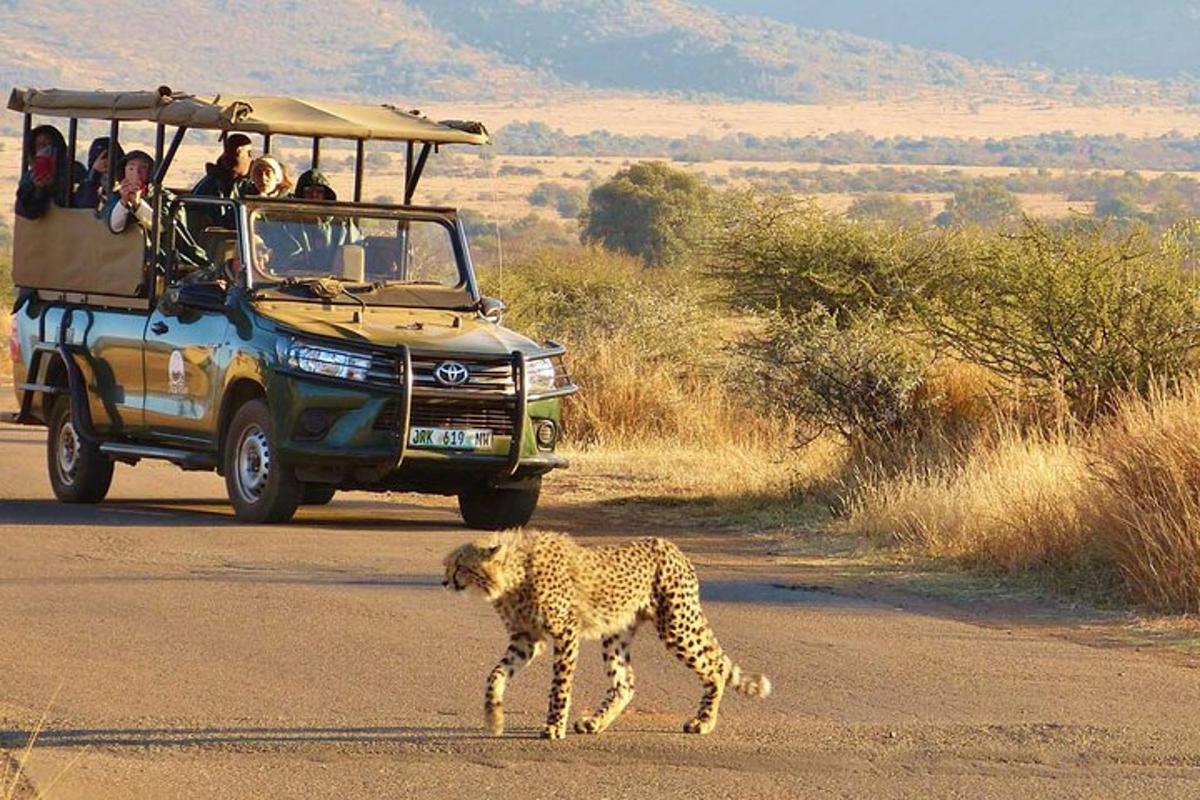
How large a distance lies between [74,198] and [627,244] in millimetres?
41878

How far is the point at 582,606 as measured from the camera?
29.9 ft

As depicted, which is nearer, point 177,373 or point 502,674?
point 502,674

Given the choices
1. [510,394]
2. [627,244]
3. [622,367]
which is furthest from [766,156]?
[510,394]

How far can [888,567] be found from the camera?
14594 mm

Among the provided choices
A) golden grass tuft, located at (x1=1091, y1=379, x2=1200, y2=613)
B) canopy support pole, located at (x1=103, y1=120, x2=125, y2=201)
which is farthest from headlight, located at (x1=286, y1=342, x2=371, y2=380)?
golden grass tuft, located at (x1=1091, y1=379, x2=1200, y2=613)

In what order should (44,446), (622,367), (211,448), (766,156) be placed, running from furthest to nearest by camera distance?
(766,156) < (622,367) < (44,446) < (211,448)

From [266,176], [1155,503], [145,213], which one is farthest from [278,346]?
[1155,503]

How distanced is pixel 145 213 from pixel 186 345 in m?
1.16

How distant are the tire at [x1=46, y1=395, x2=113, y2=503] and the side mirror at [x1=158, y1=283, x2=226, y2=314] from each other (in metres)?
1.28

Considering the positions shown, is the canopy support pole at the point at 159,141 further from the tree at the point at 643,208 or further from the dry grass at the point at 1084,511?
the tree at the point at 643,208

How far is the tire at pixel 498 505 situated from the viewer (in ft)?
53.4

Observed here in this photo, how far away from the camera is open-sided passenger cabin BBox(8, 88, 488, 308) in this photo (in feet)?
53.9

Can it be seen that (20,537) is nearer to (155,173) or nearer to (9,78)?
(155,173)

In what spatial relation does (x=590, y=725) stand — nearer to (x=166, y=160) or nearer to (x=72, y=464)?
(x=166, y=160)
